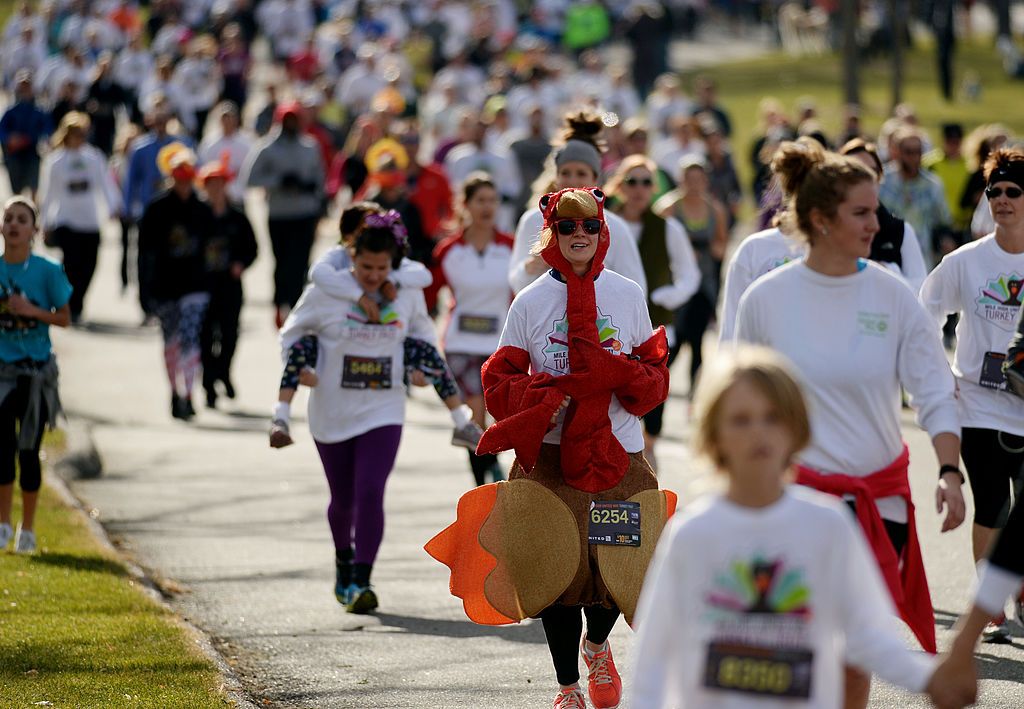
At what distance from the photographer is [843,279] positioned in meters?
5.54

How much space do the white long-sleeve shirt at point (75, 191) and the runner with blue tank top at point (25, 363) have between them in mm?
9653

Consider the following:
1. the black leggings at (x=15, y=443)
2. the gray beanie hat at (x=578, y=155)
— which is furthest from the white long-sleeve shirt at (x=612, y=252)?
the black leggings at (x=15, y=443)

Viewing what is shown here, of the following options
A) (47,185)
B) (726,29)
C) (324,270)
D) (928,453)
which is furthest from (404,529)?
(726,29)

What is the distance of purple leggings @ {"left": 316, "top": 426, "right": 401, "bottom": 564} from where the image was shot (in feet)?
29.1

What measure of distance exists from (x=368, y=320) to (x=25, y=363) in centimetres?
202

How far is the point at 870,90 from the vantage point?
137 feet

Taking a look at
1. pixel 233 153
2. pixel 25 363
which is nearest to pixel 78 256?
pixel 233 153

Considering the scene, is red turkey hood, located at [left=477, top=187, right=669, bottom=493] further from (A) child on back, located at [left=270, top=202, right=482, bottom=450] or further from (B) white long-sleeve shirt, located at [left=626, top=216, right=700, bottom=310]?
(B) white long-sleeve shirt, located at [left=626, top=216, right=700, bottom=310]

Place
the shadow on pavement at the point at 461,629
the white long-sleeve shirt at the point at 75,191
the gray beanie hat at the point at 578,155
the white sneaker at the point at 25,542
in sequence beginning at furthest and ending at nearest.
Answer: the white long-sleeve shirt at the point at 75,191 → the white sneaker at the point at 25,542 → the gray beanie hat at the point at 578,155 → the shadow on pavement at the point at 461,629

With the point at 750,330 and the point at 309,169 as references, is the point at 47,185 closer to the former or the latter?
the point at 309,169

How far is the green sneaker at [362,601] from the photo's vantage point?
8.87 m

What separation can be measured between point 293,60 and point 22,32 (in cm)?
503

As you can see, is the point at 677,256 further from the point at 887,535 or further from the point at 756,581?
the point at 756,581

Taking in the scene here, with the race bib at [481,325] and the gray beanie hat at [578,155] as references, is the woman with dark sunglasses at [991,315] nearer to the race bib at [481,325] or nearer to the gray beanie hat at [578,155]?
the gray beanie hat at [578,155]
